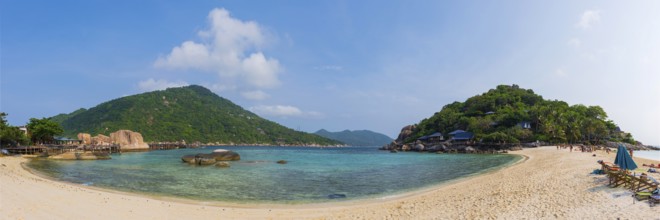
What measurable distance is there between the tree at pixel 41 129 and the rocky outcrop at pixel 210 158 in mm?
42232

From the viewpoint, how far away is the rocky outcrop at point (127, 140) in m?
90.8

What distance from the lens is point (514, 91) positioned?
364ft

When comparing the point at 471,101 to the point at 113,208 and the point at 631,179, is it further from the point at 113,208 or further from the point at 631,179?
the point at 113,208

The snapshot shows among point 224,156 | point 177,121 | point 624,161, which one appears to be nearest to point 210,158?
point 224,156

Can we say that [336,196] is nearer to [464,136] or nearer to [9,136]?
[9,136]

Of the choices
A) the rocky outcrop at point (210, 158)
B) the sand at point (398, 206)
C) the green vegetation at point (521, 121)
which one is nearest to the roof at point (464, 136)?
the green vegetation at point (521, 121)

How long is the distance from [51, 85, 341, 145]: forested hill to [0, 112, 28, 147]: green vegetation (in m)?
60.9

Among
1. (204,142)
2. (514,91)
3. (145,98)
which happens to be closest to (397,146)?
(514,91)

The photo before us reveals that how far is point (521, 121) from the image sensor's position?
3280 inches

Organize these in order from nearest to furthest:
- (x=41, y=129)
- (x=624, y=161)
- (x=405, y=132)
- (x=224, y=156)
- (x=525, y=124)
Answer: (x=624, y=161), (x=224, y=156), (x=41, y=129), (x=525, y=124), (x=405, y=132)

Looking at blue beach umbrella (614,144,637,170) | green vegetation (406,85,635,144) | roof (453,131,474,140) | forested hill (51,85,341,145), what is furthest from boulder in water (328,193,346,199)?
forested hill (51,85,341,145)

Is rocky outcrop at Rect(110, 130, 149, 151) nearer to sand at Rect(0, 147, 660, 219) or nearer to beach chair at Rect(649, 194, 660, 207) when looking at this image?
sand at Rect(0, 147, 660, 219)

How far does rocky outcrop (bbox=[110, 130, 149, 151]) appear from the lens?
298 feet

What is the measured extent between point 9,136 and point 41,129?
462 inches
